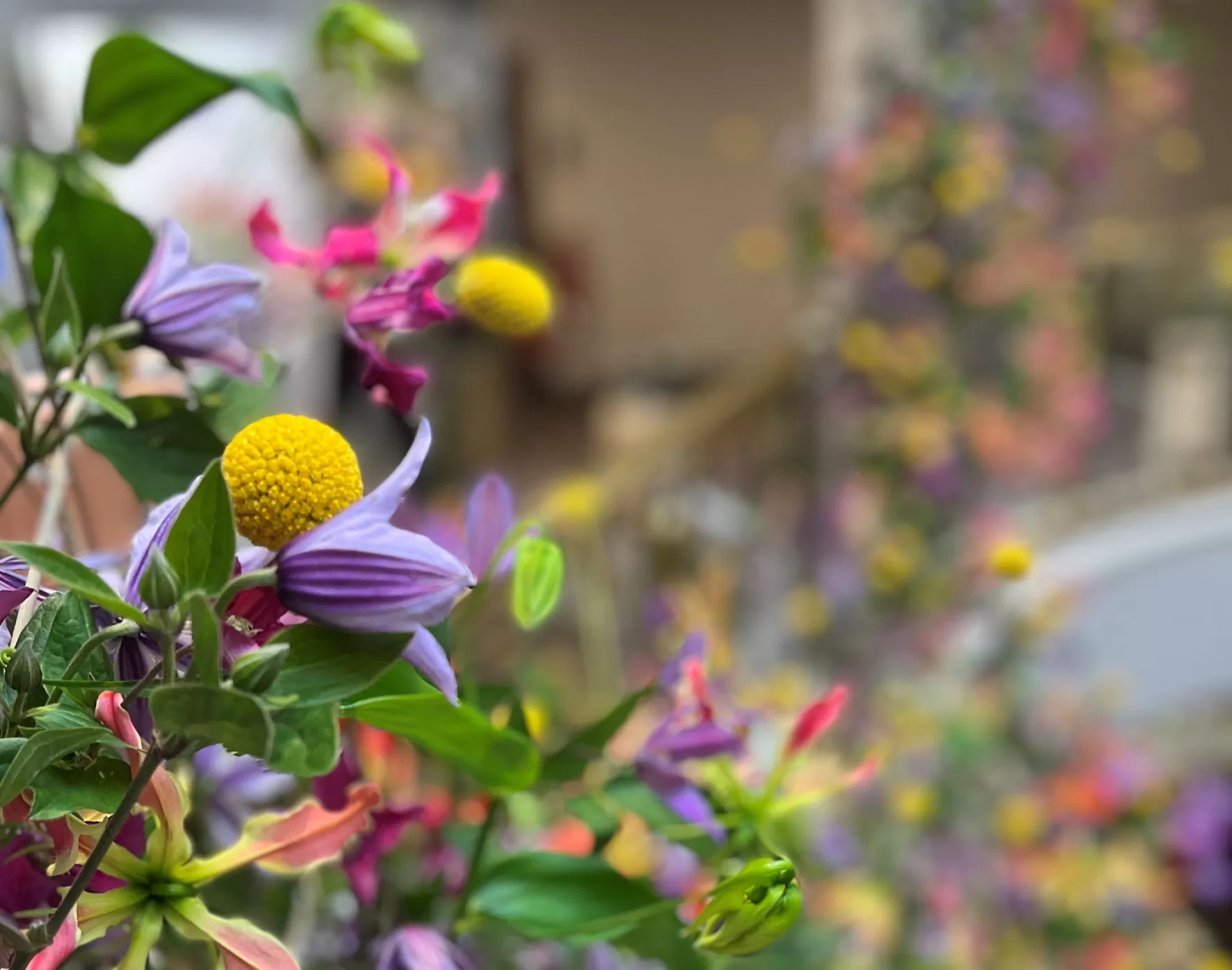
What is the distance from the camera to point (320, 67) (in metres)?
0.32

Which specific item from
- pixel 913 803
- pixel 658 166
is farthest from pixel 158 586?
pixel 658 166

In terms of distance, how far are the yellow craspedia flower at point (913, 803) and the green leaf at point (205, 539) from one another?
640 millimetres

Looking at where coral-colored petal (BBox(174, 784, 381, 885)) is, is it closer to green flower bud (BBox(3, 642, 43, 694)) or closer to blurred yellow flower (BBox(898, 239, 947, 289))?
green flower bud (BBox(3, 642, 43, 694))

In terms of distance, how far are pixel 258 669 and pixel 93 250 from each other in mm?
157

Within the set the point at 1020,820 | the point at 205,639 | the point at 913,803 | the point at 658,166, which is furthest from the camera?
the point at 658,166

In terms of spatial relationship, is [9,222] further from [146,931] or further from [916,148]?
[916,148]

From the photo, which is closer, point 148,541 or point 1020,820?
point 148,541

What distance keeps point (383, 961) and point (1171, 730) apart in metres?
1.76

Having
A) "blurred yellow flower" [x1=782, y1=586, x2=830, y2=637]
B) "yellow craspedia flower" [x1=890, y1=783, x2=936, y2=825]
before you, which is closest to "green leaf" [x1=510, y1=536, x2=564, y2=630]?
"yellow craspedia flower" [x1=890, y1=783, x2=936, y2=825]

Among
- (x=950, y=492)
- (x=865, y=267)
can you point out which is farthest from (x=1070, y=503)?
(x=865, y=267)

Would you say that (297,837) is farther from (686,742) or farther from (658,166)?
(658,166)

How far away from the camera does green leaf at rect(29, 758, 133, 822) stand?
16 cm

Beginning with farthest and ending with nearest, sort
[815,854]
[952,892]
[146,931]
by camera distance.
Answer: [952,892]
[815,854]
[146,931]

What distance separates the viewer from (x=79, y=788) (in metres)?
0.16
